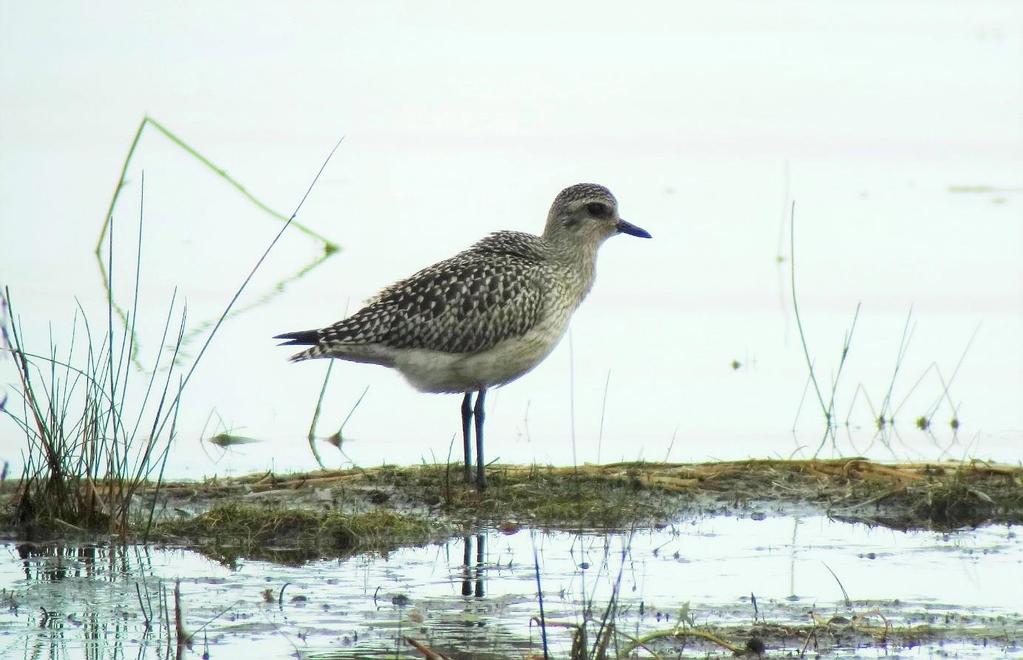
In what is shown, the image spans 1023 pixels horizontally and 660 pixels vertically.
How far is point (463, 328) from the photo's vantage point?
33.3ft

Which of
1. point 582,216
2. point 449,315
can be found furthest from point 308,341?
point 582,216

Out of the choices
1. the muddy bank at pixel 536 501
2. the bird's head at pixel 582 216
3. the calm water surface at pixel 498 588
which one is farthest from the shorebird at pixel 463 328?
the calm water surface at pixel 498 588

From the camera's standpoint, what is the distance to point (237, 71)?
2395 centimetres

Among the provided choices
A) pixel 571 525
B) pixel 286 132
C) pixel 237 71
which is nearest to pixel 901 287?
pixel 571 525

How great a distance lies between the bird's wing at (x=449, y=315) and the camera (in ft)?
33.3

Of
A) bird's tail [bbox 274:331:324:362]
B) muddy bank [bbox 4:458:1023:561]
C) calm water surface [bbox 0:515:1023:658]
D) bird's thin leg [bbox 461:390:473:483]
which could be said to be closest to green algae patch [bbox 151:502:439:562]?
muddy bank [bbox 4:458:1023:561]

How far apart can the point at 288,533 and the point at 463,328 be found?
190cm

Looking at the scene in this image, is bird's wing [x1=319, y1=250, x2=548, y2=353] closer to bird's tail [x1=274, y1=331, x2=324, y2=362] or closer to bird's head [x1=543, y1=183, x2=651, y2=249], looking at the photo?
bird's tail [x1=274, y1=331, x2=324, y2=362]

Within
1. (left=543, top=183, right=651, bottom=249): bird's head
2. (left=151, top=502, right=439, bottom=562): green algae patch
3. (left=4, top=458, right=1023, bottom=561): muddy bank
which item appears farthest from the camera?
(left=543, top=183, right=651, bottom=249): bird's head

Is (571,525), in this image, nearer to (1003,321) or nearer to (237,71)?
(1003,321)

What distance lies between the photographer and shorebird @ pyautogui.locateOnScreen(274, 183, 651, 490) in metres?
→ 10.1

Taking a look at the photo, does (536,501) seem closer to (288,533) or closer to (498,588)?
(288,533)

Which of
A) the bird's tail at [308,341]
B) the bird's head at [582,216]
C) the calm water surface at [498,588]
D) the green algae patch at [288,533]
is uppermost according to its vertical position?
the bird's head at [582,216]

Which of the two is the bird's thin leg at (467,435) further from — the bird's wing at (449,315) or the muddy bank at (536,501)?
the bird's wing at (449,315)
